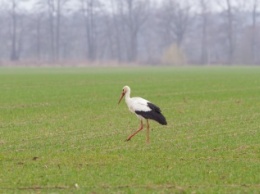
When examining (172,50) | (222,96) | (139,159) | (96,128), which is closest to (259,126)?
(96,128)

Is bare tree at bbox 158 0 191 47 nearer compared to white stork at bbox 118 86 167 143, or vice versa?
white stork at bbox 118 86 167 143

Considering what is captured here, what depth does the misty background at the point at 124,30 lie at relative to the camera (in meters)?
122

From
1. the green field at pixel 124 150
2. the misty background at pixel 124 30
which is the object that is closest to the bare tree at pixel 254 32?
the misty background at pixel 124 30

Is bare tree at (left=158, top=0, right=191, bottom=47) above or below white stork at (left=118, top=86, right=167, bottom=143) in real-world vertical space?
above

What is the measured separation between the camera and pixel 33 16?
415 feet

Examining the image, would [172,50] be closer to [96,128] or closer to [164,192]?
[96,128]

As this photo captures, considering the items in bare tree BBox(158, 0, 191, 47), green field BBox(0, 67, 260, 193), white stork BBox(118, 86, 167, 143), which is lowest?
green field BBox(0, 67, 260, 193)

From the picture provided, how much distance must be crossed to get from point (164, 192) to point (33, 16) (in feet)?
389

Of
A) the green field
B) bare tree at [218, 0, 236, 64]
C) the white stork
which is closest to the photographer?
the green field

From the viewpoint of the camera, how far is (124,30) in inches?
4998

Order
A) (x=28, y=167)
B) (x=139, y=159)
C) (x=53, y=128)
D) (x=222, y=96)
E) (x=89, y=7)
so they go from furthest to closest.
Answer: (x=89, y=7) → (x=222, y=96) → (x=53, y=128) → (x=139, y=159) → (x=28, y=167)

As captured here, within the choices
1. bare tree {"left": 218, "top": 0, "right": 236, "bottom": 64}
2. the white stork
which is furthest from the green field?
bare tree {"left": 218, "top": 0, "right": 236, "bottom": 64}

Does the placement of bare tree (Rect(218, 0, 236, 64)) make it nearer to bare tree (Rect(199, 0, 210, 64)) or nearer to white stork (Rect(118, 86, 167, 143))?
bare tree (Rect(199, 0, 210, 64))

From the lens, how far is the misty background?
400 feet
